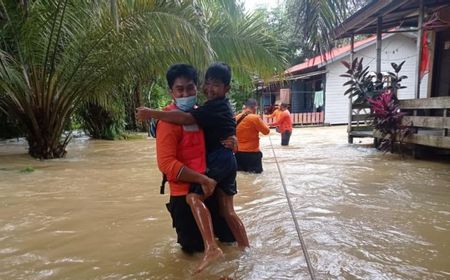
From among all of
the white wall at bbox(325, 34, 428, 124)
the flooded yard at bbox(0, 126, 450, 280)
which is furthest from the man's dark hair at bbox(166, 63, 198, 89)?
the white wall at bbox(325, 34, 428, 124)

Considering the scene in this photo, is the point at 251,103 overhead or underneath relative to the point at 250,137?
overhead

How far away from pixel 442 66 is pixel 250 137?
6801 mm

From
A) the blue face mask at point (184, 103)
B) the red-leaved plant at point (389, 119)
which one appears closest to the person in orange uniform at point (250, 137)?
the red-leaved plant at point (389, 119)

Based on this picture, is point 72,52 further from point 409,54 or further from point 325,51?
point 409,54

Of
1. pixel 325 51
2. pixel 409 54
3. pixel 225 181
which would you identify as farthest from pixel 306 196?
pixel 409 54

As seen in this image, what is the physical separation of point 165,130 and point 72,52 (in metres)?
5.99

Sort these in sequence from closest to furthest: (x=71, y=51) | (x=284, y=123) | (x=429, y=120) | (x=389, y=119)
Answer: (x=429, y=120) → (x=71, y=51) → (x=389, y=119) → (x=284, y=123)

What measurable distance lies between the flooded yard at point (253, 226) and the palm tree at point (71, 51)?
70.1 inches

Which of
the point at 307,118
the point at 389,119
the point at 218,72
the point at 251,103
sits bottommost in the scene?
the point at 307,118

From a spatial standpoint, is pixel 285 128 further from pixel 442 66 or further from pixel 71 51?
pixel 71 51

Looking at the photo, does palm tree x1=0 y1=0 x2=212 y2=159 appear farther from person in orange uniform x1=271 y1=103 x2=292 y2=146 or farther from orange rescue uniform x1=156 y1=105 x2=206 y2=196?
person in orange uniform x1=271 y1=103 x2=292 y2=146

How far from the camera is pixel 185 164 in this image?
2869 millimetres

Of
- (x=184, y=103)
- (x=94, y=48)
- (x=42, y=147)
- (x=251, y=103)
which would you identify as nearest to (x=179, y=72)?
(x=184, y=103)

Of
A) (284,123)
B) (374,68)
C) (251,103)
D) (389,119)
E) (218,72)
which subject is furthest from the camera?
(374,68)
